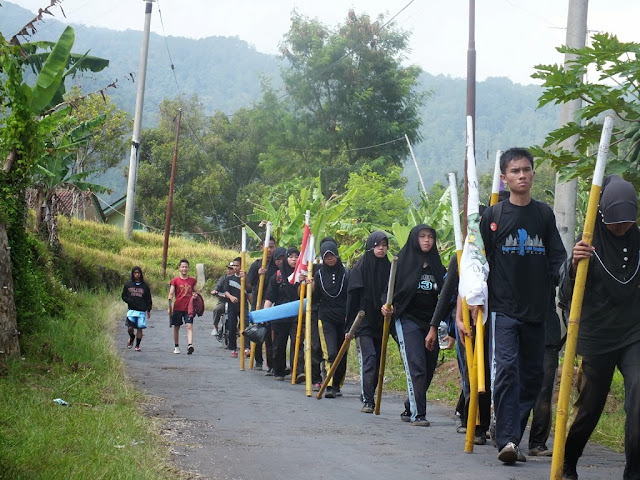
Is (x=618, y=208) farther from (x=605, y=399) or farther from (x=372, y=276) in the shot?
(x=372, y=276)

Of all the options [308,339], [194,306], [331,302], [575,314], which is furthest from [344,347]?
[194,306]

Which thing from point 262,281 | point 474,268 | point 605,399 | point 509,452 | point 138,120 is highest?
point 138,120

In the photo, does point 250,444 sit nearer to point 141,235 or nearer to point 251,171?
point 141,235

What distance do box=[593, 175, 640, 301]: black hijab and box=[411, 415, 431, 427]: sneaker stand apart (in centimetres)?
427

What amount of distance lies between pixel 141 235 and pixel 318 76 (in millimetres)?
13493

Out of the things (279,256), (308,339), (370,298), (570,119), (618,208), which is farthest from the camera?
(279,256)

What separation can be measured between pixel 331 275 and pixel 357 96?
40.1 meters

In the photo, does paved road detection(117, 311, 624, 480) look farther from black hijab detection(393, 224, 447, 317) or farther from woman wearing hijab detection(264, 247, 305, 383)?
woman wearing hijab detection(264, 247, 305, 383)

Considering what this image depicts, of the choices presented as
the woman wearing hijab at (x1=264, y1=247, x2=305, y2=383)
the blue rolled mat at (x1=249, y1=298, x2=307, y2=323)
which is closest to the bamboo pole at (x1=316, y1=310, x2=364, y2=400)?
the blue rolled mat at (x1=249, y1=298, x2=307, y2=323)

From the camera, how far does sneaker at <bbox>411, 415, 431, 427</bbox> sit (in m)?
10.2

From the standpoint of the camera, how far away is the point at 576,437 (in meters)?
6.57

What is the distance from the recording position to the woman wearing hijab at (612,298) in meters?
6.19

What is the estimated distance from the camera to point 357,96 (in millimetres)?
53562

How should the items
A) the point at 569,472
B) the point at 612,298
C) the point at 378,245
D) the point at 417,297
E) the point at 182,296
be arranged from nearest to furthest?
the point at 612,298 → the point at 569,472 → the point at 417,297 → the point at 378,245 → the point at 182,296
